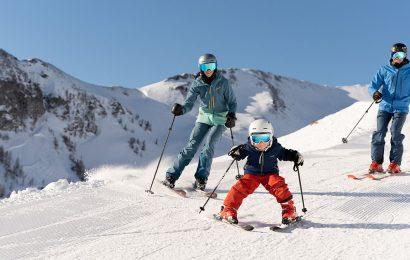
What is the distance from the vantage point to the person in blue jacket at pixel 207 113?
6.77 metres

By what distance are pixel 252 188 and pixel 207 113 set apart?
2.02m

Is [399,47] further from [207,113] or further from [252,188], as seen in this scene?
[252,188]

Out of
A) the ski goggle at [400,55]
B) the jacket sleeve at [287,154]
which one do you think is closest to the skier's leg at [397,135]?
the ski goggle at [400,55]

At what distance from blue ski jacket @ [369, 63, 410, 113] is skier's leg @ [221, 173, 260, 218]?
3648mm

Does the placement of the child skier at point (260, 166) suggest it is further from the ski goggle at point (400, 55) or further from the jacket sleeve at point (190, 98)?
the ski goggle at point (400, 55)

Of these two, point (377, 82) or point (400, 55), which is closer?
point (400, 55)

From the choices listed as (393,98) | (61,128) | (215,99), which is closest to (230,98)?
(215,99)

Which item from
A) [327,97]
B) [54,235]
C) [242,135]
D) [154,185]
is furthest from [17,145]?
[327,97]

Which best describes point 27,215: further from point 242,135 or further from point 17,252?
point 242,135

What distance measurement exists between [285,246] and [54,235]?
7.45ft

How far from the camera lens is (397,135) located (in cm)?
782

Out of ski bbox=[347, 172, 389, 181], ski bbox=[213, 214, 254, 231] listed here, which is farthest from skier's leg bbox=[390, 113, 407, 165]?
ski bbox=[213, 214, 254, 231]

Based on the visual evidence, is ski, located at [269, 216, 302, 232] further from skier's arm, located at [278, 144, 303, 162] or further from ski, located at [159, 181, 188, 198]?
ski, located at [159, 181, 188, 198]

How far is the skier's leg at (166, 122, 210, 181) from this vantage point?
6.86m
